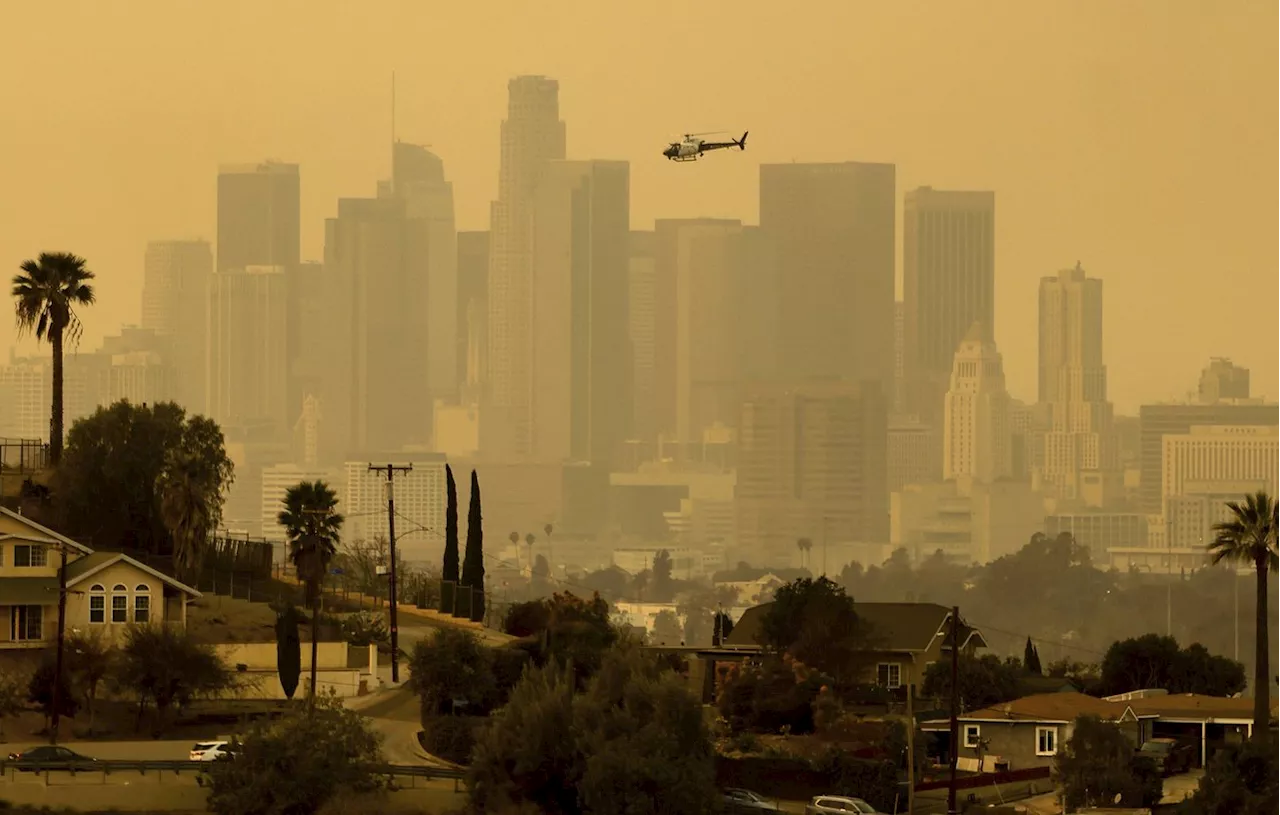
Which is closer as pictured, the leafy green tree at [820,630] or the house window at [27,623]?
the house window at [27,623]

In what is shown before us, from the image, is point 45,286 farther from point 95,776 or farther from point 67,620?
point 95,776

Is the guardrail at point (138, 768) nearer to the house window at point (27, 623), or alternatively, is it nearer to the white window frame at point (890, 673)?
the house window at point (27, 623)

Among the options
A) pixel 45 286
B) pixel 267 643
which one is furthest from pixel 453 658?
pixel 45 286

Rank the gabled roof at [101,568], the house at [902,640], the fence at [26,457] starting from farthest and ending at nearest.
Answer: the fence at [26,457], the house at [902,640], the gabled roof at [101,568]

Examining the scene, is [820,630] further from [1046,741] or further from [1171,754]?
[1171,754]

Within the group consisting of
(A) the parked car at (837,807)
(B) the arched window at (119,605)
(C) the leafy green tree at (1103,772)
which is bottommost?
(A) the parked car at (837,807)

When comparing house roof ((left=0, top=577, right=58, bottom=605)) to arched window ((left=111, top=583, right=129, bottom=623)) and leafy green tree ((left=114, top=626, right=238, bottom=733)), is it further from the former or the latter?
leafy green tree ((left=114, top=626, right=238, bottom=733))

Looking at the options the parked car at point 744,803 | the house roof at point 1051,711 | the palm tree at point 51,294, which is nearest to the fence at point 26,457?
the palm tree at point 51,294
